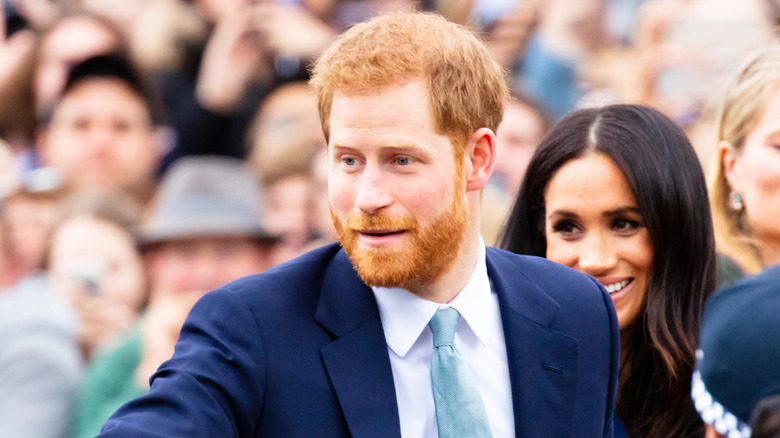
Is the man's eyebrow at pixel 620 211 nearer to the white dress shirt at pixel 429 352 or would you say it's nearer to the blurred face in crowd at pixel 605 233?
the blurred face in crowd at pixel 605 233

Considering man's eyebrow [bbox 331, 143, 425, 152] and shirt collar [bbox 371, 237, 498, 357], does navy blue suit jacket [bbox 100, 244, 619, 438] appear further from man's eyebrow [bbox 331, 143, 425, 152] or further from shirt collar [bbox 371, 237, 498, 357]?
man's eyebrow [bbox 331, 143, 425, 152]

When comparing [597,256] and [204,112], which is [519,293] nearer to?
[597,256]

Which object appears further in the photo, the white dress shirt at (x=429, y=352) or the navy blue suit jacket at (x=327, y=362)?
the white dress shirt at (x=429, y=352)

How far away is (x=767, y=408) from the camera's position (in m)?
1.46

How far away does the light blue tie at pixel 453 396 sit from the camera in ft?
7.43

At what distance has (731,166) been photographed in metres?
3.49

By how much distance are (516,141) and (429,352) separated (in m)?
4.60

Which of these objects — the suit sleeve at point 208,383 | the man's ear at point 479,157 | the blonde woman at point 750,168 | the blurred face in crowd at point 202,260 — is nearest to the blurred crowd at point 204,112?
the blurred face in crowd at point 202,260

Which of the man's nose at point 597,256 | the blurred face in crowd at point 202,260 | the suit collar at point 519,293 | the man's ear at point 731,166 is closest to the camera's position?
the suit collar at point 519,293

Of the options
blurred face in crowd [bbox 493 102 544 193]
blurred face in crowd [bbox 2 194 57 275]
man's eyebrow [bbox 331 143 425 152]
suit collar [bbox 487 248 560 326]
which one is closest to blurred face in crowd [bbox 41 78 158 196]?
blurred face in crowd [bbox 2 194 57 275]

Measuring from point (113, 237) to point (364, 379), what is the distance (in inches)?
166

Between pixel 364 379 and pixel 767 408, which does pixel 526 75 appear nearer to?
pixel 364 379

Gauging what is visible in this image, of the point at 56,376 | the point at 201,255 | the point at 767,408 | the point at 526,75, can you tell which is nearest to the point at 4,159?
the point at 201,255

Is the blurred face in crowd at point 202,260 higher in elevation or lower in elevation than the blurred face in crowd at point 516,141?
lower
